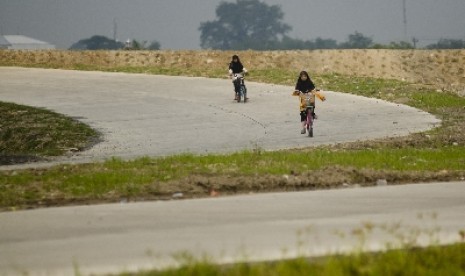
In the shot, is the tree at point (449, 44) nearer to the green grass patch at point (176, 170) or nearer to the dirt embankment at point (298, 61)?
the dirt embankment at point (298, 61)

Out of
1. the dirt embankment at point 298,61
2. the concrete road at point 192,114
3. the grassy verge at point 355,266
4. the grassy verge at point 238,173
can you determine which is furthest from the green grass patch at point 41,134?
the dirt embankment at point 298,61

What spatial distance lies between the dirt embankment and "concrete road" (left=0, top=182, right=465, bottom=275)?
48.0 meters

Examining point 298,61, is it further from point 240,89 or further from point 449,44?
point 449,44

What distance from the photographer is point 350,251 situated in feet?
28.7

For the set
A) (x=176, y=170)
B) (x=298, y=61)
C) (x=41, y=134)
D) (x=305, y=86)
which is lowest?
(x=41, y=134)

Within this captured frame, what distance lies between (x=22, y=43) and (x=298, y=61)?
93697 millimetres

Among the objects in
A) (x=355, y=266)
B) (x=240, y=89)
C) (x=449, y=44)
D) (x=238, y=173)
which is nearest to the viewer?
(x=355, y=266)

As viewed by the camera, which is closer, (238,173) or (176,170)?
(238,173)

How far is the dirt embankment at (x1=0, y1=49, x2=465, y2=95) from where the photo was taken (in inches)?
2437

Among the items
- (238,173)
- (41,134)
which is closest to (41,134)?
(41,134)

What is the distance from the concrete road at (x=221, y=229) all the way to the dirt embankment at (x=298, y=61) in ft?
157

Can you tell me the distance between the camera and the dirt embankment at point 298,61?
61.9m

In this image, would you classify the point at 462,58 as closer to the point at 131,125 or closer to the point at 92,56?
the point at 92,56

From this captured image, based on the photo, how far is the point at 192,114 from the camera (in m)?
31.6
